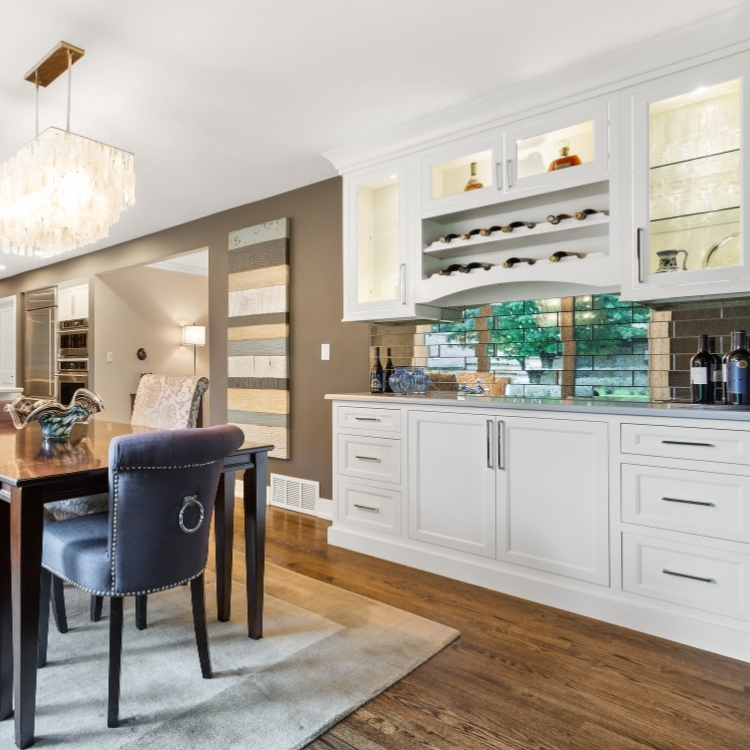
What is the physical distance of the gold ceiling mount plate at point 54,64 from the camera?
232cm

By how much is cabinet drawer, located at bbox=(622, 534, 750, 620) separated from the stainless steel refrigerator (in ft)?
23.3

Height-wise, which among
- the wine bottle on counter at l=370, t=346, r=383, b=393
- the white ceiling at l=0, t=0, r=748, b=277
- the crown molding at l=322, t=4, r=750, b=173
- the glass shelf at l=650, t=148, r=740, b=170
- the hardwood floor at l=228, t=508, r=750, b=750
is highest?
the white ceiling at l=0, t=0, r=748, b=277

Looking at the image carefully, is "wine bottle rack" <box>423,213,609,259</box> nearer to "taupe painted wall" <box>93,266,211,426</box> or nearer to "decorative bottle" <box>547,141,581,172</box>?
"decorative bottle" <box>547,141,581,172</box>

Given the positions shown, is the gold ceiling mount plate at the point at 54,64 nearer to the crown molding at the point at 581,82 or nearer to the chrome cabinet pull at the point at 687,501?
the crown molding at the point at 581,82

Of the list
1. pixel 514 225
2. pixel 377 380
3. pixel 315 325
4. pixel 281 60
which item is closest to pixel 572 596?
pixel 377 380

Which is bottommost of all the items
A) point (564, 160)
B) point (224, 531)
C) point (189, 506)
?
point (224, 531)

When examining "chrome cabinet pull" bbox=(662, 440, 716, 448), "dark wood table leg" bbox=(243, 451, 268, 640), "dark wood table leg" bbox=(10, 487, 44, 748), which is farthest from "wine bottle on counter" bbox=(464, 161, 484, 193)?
"dark wood table leg" bbox=(10, 487, 44, 748)

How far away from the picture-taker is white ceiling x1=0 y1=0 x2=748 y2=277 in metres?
2.12

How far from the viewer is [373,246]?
11.1 feet

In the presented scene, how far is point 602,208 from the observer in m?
→ 2.69

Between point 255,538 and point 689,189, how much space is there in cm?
228

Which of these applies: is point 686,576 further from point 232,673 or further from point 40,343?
point 40,343

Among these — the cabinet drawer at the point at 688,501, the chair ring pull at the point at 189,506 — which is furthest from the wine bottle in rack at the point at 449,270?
the chair ring pull at the point at 189,506

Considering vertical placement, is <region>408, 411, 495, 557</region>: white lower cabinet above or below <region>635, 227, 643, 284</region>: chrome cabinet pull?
below
